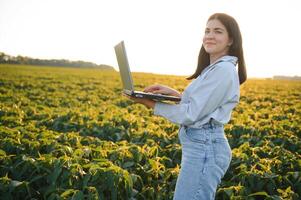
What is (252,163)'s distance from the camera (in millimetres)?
5008

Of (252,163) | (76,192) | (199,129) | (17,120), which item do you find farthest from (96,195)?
(17,120)

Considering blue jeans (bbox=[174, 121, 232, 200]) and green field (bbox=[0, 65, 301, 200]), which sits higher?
blue jeans (bbox=[174, 121, 232, 200])

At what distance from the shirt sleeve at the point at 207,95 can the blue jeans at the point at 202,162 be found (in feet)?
0.44

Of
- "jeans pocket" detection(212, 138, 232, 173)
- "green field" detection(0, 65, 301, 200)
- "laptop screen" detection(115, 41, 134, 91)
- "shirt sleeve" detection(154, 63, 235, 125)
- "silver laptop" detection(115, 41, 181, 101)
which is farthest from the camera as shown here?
"green field" detection(0, 65, 301, 200)

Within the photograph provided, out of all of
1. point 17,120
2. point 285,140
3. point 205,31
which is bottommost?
point 285,140

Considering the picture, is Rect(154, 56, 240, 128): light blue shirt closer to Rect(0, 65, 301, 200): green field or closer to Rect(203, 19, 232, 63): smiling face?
Rect(203, 19, 232, 63): smiling face

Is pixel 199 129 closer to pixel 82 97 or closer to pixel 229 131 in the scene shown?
pixel 229 131

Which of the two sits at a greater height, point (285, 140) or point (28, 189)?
point (28, 189)

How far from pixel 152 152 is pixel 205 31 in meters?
2.61

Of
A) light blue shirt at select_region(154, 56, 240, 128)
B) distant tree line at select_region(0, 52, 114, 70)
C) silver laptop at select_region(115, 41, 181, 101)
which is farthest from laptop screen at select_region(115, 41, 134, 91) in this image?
distant tree line at select_region(0, 52, 114, 70)

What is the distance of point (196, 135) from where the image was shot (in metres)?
2.55

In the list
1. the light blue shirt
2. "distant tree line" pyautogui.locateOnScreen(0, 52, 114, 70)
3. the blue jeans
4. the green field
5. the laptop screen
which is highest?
"distant tree line" pyautogui.locateOnScreen(0, 52, 114, 70)

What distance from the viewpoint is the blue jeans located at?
2504 mm

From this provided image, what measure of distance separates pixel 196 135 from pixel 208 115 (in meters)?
0.17
